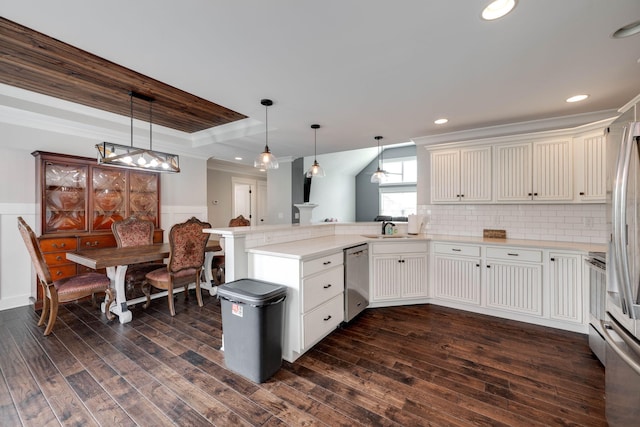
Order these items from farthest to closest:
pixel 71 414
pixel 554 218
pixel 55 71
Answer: pixel 554 218 < pixel 55 71 < pixel 71 414

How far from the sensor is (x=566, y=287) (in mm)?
2742

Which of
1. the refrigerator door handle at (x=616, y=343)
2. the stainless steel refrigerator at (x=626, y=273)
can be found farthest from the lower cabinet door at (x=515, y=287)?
the stainless steel refrigerator at (x=626, y=273)

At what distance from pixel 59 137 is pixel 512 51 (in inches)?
207

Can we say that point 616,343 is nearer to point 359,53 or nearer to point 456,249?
point 456,249

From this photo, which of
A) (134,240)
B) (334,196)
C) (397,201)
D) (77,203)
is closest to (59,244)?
(77,203)

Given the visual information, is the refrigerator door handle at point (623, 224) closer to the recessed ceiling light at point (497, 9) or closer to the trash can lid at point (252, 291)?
the recessed ceiling light at point (497, 9)

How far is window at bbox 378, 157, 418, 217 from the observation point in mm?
9672

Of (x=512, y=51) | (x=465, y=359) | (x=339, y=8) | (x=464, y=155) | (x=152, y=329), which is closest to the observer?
(x=339, y=8)

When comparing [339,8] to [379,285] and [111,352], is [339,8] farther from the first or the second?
[111,352]

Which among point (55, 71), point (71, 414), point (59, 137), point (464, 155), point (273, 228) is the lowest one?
point (71, 414)

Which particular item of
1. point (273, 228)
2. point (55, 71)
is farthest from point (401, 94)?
point (55, 71)

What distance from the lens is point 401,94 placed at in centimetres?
257

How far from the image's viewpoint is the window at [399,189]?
9672 millimetres

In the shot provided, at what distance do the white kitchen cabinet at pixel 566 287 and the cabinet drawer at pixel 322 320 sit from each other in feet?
7.35
